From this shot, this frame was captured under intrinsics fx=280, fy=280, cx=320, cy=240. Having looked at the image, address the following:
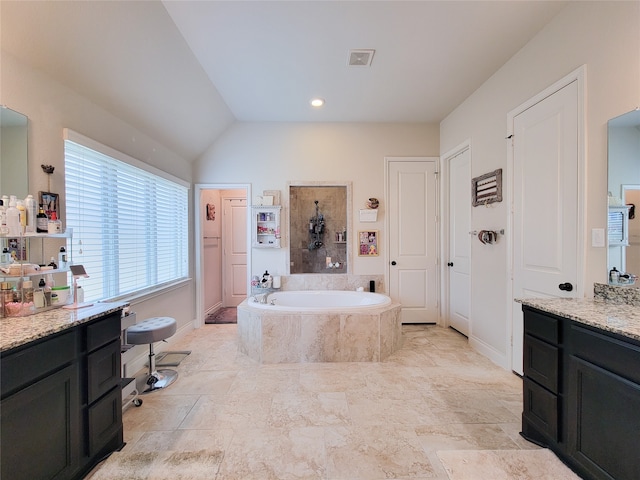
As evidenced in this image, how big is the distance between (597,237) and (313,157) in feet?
10.1

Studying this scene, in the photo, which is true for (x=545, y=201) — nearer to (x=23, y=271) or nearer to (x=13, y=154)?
(x=23, y=271)

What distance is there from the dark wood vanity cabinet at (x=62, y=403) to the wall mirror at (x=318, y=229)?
8.39 ft

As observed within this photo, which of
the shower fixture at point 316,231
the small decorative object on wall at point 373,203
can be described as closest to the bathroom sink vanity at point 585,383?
the small decorative object on wall at point 373,203

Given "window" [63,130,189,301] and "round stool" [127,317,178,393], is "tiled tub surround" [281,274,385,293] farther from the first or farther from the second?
"round stool" [127,317,178,393]

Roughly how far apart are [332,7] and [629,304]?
2634 mm

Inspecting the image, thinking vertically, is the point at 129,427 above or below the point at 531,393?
below

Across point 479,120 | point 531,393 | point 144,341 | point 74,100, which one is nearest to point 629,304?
point 531,393

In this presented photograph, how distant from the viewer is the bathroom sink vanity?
47.2 inches

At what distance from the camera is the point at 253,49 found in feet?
7.79

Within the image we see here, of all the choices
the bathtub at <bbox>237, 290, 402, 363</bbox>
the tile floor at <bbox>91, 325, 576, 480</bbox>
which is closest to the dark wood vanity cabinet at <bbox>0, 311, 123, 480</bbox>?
the tile floor at <bbox>91, 325, 576, 480</bbox>

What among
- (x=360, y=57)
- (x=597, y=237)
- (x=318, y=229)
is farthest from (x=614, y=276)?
(x=318, y=229)

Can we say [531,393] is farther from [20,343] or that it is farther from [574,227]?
[20,343]

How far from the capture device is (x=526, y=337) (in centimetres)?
174

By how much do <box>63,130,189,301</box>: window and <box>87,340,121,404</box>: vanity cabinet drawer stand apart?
837 mm
